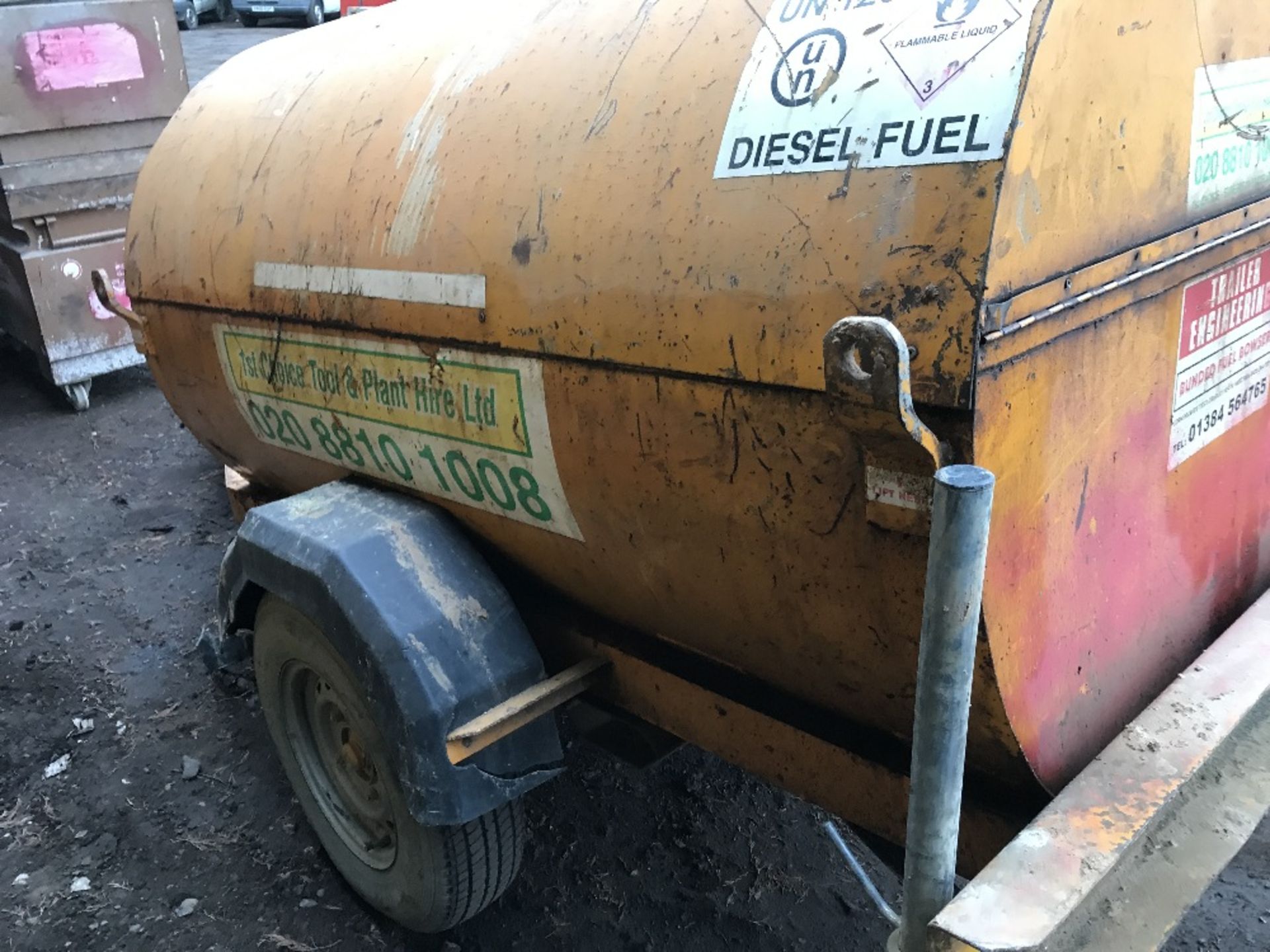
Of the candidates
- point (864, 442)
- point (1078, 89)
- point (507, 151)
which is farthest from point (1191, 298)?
point (507, 151)

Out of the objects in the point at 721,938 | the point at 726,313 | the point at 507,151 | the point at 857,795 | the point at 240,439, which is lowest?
the point at 721,938

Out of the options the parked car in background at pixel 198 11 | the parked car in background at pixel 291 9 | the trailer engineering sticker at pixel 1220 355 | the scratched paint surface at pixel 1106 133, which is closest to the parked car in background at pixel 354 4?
the scratched paint surface at pixel 1106 133

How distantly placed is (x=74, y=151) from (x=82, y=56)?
→ 1.60ft

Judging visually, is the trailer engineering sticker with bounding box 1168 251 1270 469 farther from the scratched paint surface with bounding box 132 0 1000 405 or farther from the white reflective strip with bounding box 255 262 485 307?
the white reflective strip with bounding box 255 262 485 307

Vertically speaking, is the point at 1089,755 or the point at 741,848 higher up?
the point at 1089,755

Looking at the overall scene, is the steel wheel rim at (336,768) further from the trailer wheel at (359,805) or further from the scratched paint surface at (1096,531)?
the scratched paint surface at (1096,531)

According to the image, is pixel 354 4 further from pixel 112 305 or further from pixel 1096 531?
pixel 1096 531

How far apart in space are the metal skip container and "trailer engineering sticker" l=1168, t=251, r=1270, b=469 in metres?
5.50

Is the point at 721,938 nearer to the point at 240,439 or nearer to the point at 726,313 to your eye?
the point at 726,313

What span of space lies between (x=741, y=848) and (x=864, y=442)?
1670 mm

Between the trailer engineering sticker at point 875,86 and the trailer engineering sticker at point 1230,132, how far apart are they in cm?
51

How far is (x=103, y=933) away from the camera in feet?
8.07

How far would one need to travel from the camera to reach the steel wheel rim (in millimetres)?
2361

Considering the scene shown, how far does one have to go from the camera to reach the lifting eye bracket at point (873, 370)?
1099 millimetres
